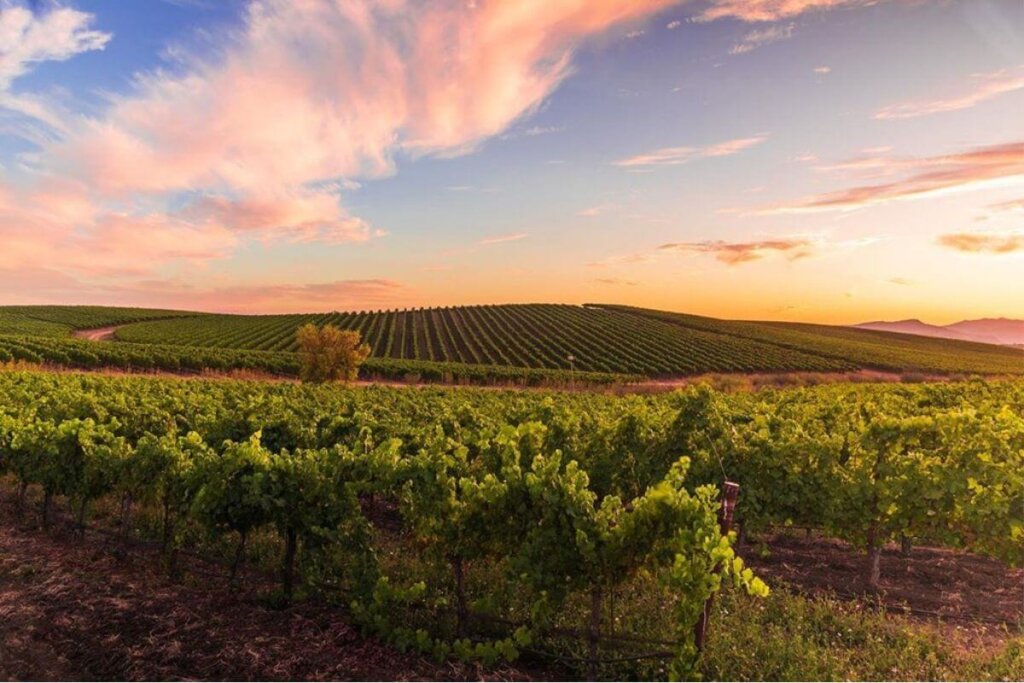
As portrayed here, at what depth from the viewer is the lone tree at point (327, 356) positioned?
159ft

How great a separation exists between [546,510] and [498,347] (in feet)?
232

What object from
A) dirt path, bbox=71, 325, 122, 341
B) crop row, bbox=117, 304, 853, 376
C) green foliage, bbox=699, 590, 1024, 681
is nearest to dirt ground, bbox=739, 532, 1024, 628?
green foliage, bbox=699, 590, 1024, 681

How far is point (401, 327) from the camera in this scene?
9656 centimetres

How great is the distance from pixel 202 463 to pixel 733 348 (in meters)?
82.6

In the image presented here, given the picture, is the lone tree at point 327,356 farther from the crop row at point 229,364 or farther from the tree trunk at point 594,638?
the tree trunk at point 594,638

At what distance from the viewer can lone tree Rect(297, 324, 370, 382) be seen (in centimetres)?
4844

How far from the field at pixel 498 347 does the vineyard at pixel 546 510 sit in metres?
45.1

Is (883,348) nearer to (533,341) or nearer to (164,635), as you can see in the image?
(533,341)

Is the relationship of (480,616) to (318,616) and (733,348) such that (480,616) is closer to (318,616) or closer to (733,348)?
(318,616)

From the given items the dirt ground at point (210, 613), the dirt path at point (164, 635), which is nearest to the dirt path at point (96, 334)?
the dirt ground at point (210, 613)

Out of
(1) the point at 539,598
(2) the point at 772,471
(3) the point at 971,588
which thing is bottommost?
(3) the point at 971,588

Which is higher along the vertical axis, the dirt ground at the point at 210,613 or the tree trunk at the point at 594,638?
the tree trunk at the point at 594,638

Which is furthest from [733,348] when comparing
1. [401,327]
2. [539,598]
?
[539,598]

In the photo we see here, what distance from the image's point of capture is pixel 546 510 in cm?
739
